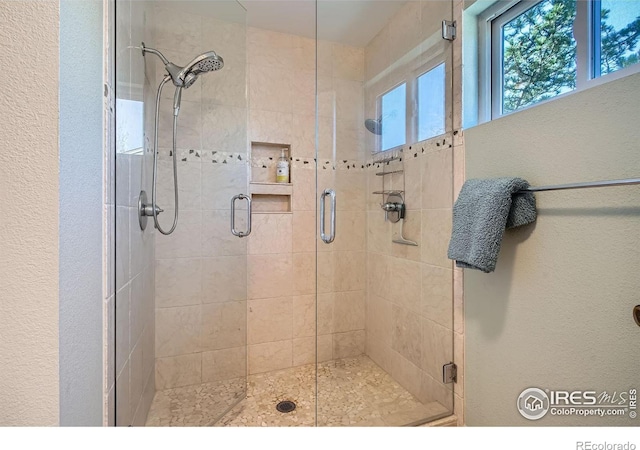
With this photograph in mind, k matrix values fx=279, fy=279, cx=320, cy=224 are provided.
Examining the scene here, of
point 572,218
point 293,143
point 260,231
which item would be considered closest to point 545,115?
point 572,218

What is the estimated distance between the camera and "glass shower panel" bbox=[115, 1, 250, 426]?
3.90ft

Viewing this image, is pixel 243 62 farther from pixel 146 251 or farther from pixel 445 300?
pixel 445 300

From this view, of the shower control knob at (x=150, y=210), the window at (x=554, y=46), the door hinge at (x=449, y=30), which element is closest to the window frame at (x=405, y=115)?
the door hinge at (x=449, y=30)

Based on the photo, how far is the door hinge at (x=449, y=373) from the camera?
1.43m

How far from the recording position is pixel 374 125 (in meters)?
1.54

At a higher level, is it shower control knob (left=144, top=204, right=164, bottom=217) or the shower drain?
shower control knob (left=144, top=204, right=164, bottom=217)

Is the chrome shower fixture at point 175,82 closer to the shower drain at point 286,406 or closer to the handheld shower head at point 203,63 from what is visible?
the handheld shower head at point 203,63

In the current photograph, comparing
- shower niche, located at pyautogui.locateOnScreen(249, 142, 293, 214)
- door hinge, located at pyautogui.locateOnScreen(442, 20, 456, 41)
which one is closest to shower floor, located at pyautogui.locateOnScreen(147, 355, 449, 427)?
shower niche, located at pyautogui.locateOnScreen(249, 142, 293, 214)

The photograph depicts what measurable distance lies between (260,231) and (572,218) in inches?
65.5

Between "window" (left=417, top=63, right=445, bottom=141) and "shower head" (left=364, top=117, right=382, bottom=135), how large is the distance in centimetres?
22

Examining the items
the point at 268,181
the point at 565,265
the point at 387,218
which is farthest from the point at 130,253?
the point at 565,265

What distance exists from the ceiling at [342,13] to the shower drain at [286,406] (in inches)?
81.6

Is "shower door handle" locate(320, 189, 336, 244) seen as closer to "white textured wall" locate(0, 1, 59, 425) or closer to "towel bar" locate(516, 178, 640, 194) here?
"towel bar" locate(516, 178, 640, 194)
